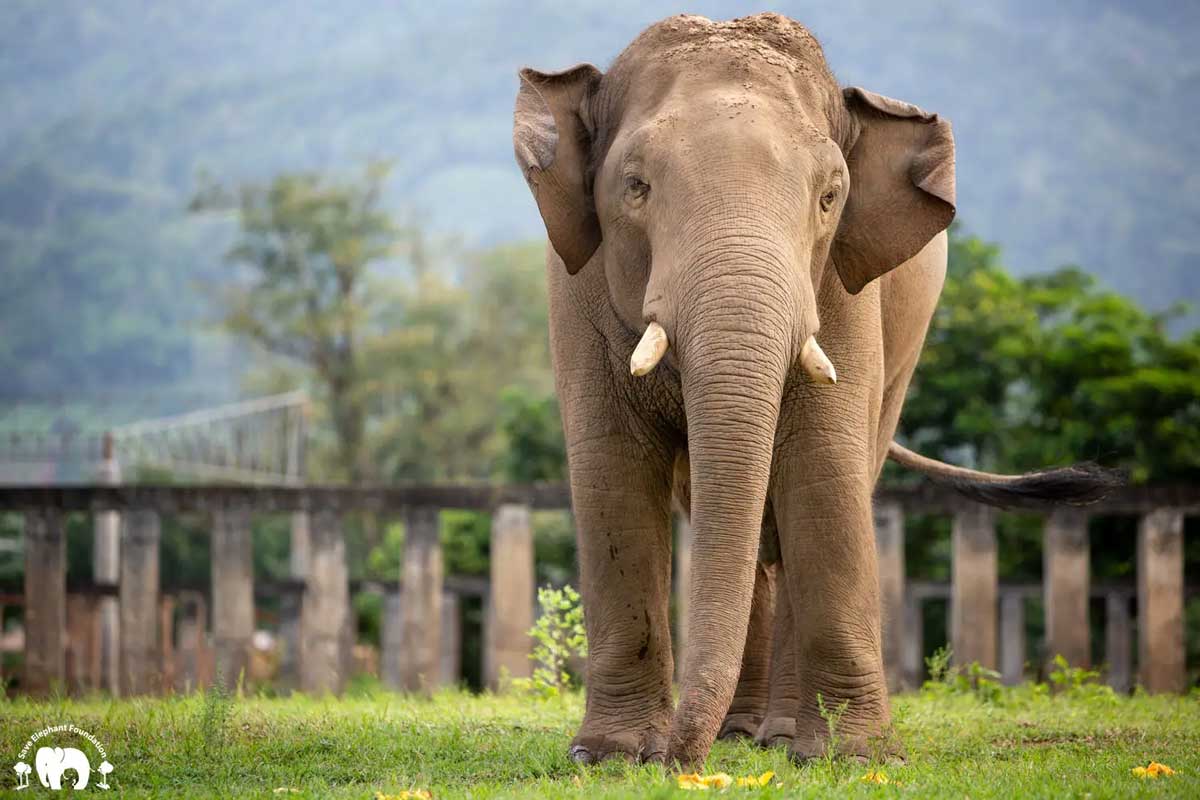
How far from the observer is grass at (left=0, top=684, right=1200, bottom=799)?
7195 mm

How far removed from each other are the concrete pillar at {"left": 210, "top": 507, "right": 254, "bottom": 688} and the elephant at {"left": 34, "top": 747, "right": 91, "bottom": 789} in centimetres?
2141

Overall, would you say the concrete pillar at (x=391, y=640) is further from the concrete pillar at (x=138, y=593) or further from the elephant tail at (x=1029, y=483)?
the elephant tail at (x=1029, y=483)

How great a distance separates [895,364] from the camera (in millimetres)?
10352

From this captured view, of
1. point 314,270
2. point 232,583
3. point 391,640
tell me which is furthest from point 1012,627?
point 314,270

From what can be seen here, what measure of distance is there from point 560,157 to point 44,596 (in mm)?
22508

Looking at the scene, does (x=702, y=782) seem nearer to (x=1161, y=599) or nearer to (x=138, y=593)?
(x=1161, y=599)

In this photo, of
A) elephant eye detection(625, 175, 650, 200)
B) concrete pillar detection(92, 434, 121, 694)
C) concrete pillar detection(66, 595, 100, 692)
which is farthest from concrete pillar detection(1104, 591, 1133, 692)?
elephant eye detection(625, 175, 650, 200)

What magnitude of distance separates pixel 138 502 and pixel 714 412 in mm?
22795

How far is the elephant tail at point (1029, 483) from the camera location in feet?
35.6

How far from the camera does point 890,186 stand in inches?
348

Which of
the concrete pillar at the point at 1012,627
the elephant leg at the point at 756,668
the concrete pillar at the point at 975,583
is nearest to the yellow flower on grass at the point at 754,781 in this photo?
the elephant leg at the point at 756,668

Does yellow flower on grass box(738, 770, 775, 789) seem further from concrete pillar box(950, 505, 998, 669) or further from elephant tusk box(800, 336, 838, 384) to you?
concrete pillar box(950, 505, 998, 669)

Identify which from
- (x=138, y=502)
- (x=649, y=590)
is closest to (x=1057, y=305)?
(x=138, y=502)

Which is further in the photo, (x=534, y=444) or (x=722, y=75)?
(x=534, y=444)
